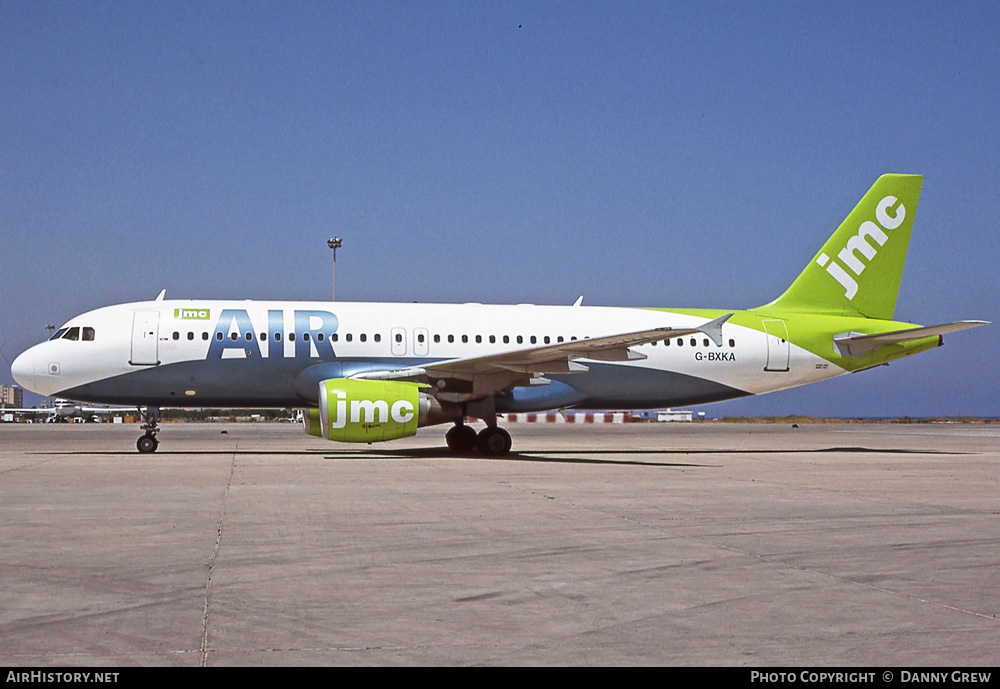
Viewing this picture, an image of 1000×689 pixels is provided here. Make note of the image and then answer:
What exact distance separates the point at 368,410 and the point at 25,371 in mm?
7482

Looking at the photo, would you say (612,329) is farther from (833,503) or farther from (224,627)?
(224,627)

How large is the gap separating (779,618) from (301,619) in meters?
2.49

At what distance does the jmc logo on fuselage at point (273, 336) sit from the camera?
70.3 feet

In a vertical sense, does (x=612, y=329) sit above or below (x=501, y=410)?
above

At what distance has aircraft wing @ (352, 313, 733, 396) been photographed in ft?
65.0

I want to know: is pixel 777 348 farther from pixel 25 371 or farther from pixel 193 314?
pixel 25 371

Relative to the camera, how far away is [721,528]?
9.27 meters

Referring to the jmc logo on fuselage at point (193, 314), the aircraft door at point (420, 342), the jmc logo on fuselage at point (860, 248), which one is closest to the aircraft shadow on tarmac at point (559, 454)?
the aircraft door at point (420, 342)

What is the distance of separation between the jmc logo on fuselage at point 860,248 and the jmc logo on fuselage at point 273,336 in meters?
12.7

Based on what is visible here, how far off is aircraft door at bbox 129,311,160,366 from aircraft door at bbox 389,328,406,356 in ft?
15.8

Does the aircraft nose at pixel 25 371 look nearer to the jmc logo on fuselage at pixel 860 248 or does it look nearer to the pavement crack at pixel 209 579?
the pavement crack at pixel 209 579

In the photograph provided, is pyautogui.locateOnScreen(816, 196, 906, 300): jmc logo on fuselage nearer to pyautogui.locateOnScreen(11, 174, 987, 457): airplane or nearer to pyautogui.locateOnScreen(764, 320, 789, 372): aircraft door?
pyautogui.locateOnScreen(11, 174, 987, 457): airplane
